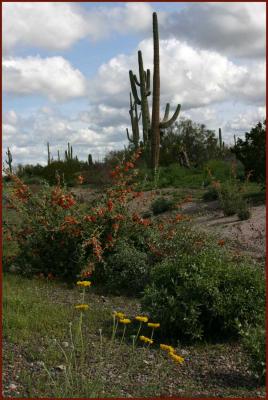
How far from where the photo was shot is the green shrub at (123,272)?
27.3 feet

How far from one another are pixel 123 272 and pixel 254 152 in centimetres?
953

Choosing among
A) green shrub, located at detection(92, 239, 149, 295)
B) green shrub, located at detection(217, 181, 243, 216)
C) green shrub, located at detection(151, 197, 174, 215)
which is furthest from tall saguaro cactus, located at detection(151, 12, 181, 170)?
green shrub, located at detection(92, 239, 149, 295)

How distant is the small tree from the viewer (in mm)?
16703

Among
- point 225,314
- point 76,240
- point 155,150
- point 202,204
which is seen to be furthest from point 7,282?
point 155,150

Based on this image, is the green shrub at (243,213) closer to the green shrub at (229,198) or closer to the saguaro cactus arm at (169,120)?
the green shrub at (229,198)

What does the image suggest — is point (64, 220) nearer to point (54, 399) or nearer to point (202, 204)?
point (54, 399)

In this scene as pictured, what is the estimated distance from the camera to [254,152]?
17016 millimetres

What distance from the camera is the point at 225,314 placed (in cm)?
604

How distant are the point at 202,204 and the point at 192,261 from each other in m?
9.74

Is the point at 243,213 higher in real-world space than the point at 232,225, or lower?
higher

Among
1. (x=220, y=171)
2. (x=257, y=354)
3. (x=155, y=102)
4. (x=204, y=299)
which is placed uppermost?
(x=155, y=102)

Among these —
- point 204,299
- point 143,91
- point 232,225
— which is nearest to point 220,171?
point 143,91

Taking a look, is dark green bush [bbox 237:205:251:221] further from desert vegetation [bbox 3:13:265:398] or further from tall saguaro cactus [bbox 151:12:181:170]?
tall saguaro cactus [bbox 151:12:181:170]

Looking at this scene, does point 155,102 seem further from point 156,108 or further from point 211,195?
point 211,195
